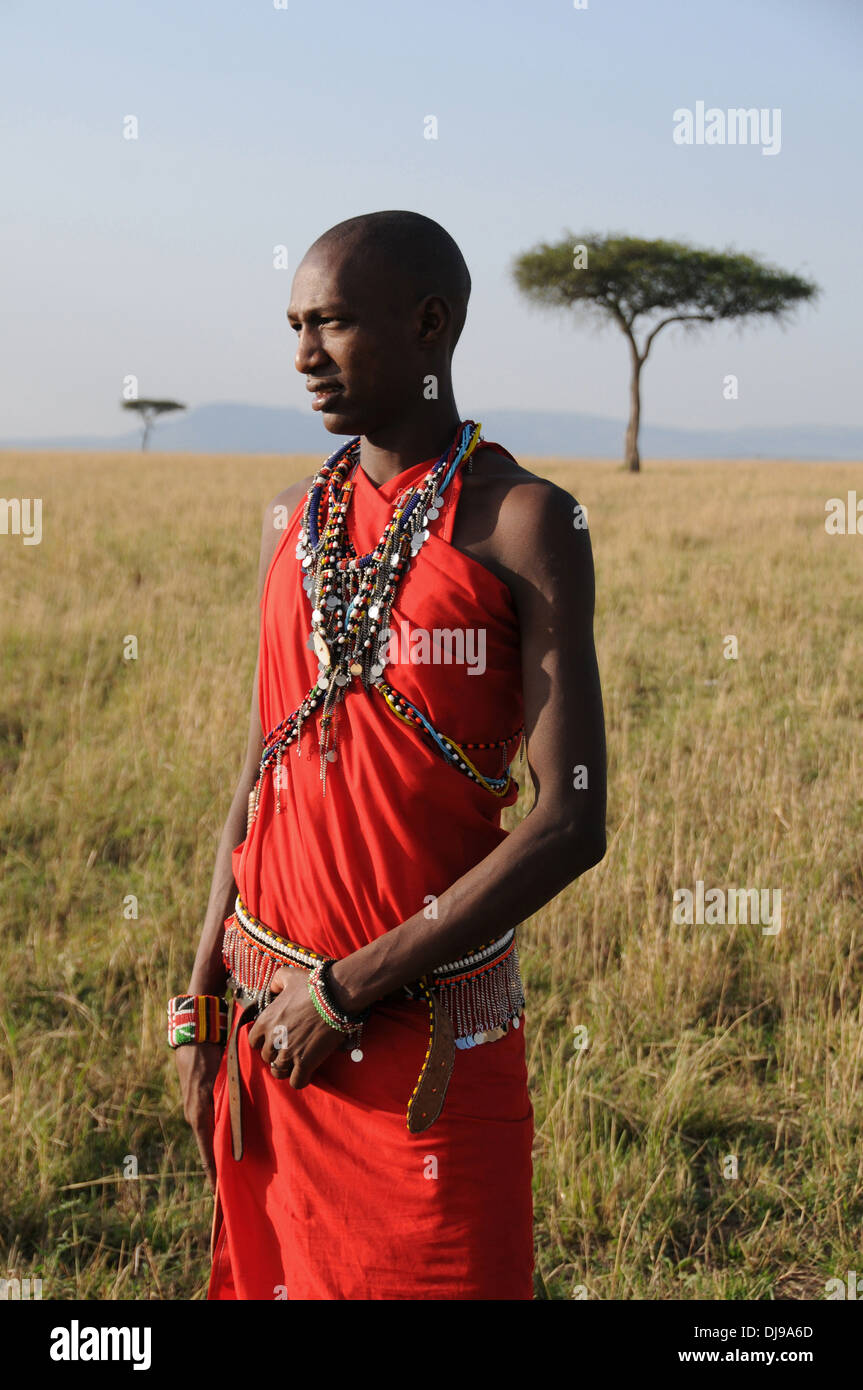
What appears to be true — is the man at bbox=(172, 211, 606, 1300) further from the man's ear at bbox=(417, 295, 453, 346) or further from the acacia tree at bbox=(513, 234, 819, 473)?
the acacia tree at bbox=(513, 234, 819, 473)

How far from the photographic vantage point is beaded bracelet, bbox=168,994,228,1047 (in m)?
2.02

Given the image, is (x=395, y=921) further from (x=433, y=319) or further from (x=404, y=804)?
(x=433, y=319)

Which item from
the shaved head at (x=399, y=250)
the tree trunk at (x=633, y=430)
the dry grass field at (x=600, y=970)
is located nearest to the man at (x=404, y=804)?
the shaved head at (x=399, y=250)

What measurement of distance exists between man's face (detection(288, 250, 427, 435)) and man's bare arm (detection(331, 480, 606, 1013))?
0.80 ft

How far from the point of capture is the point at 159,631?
8.22m

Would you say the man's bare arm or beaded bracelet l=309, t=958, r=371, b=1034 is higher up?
the man's bare arm

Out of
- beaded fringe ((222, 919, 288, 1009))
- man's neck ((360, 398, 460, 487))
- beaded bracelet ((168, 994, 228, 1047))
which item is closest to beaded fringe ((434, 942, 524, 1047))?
beaded fringe ((222, 919, 288, 1009))

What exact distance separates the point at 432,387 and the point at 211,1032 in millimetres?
1124

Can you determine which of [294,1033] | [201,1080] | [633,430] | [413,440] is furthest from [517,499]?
[633,430]

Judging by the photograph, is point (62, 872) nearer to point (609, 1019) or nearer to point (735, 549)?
point (609, 1019)

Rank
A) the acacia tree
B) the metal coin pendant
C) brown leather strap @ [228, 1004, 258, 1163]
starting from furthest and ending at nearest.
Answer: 1. the acacia tree
2. brown leather strap @ [228, 1004, 258, 1163]
3. the metal coin pendant

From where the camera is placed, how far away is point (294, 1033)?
1733 mm

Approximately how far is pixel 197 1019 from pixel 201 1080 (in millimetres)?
112

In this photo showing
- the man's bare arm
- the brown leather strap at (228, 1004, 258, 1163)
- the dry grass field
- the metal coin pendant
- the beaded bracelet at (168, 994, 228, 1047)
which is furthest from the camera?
the dry grass field
